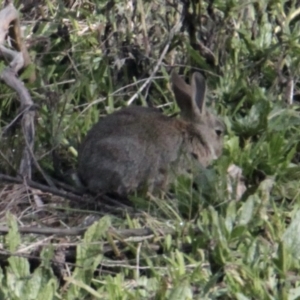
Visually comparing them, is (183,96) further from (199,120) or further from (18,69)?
(18,69)

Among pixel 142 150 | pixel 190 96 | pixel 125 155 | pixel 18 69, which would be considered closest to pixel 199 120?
pixel 190 96

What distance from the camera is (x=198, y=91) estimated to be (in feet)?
19.2

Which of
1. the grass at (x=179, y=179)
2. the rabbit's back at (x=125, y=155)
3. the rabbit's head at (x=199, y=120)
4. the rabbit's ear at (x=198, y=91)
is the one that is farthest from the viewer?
the rabbit's ear at (x=198, y=91)

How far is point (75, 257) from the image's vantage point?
4543 mm

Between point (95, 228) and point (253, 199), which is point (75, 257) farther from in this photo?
point (253, 199)

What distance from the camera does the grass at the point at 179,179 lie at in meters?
4.35

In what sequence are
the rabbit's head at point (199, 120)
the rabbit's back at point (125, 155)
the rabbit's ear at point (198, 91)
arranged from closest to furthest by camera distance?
1. the rabbit's back at point (125, 155)
2. the rabbit's head at point (199, 120)
3. the rabbit's ear at point (198, 91)

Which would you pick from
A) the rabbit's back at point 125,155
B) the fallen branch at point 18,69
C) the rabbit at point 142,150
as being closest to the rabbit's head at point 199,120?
the rabbit at point 142,150

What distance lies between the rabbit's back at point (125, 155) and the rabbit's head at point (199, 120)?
0.20 meters

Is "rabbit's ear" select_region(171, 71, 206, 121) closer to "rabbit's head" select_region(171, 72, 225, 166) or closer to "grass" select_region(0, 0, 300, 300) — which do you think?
"rabbit's head" select_region(171, 72, 225, 166)

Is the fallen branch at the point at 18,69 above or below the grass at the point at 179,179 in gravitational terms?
above

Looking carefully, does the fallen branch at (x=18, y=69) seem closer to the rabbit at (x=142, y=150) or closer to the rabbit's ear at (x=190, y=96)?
the rabbit at (x=142, y=150)

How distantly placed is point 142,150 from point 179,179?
324 mm

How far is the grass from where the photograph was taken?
4.35 metres
